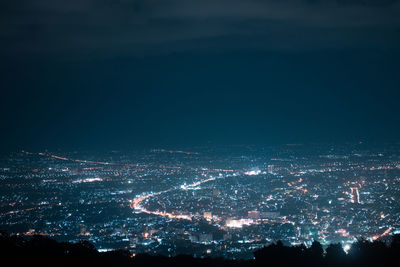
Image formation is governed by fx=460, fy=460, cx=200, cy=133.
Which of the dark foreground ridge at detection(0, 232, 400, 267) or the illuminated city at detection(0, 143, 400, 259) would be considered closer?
the dark foreground ridge at detection(0, 232, 400, 267)

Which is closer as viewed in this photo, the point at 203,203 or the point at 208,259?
the point at 208,259

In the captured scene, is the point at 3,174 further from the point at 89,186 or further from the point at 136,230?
the point at 136,230

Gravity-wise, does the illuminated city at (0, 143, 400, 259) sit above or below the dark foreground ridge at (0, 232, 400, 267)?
below

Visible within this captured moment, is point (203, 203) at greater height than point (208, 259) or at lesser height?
lesser

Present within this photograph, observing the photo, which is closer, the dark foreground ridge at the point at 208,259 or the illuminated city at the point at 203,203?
the dark foreground ridge at the point at 208,259

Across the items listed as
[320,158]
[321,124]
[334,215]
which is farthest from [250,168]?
[321,124]
